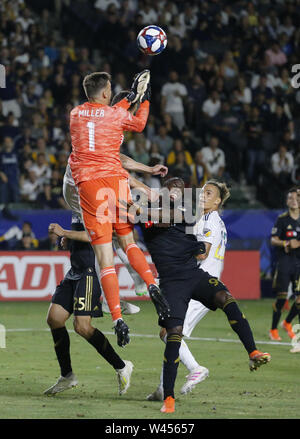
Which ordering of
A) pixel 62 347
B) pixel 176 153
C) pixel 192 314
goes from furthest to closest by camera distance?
pixel 176 153 → pixel 192 314 → pixel 62 347

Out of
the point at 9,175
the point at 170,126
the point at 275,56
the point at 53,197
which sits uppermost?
the point at 275,56

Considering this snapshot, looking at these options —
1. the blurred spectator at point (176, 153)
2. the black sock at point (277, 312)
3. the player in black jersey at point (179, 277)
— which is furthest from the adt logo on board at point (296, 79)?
the player in black jersey at point (179, 277)

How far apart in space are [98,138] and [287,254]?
635 centimetres

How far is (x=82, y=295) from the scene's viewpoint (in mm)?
8945

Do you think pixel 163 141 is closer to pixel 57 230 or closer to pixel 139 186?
pixel 139 186

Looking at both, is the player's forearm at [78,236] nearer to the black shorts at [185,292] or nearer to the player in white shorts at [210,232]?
the black shorts at [185,292]

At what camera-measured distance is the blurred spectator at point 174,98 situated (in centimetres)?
2291

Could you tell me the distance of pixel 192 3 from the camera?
2580cm

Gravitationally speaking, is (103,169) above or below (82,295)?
above

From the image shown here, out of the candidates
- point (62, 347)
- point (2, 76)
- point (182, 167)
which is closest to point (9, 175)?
point (2, 76)

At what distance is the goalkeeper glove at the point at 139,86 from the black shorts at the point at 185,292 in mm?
1925

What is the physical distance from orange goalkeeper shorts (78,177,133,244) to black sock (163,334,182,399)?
1.30m

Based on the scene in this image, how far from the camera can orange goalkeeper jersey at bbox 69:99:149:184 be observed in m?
9.05

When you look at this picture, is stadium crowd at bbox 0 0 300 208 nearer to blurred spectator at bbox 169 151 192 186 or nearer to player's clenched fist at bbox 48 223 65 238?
blurred spectator at bbox 169 151 192 186
